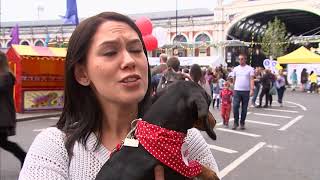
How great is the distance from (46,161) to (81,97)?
13.9 inches

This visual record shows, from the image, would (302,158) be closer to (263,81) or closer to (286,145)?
(286,145)

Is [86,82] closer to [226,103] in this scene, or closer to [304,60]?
[226,103]

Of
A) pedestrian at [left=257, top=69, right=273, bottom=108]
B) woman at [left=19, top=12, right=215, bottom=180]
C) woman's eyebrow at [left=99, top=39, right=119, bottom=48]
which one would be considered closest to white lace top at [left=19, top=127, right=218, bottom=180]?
woman at [left=19, top=12, right=215, bottom=180]

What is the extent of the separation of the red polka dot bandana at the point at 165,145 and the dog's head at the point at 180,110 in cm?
3

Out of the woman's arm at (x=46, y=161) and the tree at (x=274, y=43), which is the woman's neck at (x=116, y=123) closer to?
the woman's arm at (x=46, y=161)

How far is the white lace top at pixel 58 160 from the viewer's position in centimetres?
142

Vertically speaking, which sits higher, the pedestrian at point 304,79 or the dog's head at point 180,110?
the dog's head at point 180,110

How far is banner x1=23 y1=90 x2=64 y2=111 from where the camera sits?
1379 centimetres

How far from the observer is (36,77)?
13867 millimetres

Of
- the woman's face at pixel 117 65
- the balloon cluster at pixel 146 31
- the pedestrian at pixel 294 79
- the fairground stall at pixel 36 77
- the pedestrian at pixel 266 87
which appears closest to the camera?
the woman's face at pixel 117 65

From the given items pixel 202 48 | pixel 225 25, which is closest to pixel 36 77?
pixel 202 48

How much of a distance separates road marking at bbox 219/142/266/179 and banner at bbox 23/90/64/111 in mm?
7222

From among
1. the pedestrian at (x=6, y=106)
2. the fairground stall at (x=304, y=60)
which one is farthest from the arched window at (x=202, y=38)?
the pedestrian at (x=6, y=106)

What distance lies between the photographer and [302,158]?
288 inches
